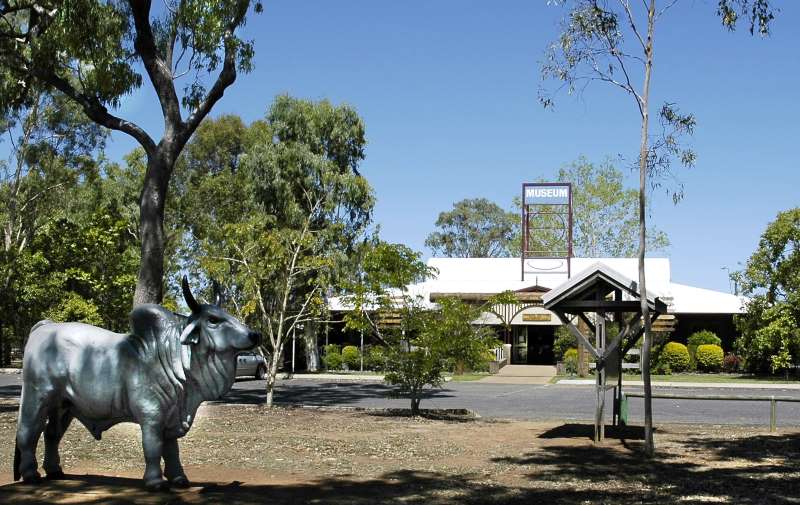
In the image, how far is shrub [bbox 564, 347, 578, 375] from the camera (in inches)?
1499

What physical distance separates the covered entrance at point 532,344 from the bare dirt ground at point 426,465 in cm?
2993

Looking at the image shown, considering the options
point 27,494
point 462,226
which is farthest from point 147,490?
point 462,226

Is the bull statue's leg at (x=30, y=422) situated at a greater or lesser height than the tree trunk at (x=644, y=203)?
lesser

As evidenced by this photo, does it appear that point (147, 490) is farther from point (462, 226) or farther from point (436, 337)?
point (462, 226)

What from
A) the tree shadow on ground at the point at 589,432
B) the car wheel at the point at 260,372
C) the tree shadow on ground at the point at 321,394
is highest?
the car wheel at the point at 260,372

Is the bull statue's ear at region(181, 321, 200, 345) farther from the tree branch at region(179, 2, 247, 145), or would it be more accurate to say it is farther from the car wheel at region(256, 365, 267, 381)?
the car wheel at region(256, 365, 267, 381)

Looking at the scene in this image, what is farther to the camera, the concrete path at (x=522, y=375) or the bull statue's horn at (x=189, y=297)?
the concrete path at (x=522, y=375)

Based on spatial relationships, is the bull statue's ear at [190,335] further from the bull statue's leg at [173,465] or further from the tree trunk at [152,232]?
the tree trunk at [152,232]

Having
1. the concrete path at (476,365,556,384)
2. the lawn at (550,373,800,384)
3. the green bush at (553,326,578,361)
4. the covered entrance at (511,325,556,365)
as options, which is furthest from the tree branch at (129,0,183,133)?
the covered entrance at (511,325,556,365)

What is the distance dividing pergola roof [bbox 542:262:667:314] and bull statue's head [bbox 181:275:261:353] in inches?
314

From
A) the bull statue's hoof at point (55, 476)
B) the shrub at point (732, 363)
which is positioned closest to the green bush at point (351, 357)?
the shrub at point (732, 363)

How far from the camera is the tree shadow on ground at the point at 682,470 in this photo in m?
9.45

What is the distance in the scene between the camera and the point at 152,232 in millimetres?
16578

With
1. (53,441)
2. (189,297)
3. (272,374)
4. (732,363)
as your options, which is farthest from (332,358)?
(189,297)
